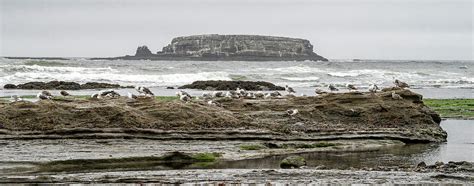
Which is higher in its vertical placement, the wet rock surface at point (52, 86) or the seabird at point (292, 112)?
the seabird at point (292, 112)

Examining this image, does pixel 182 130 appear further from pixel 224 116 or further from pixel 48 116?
pixel 48 116

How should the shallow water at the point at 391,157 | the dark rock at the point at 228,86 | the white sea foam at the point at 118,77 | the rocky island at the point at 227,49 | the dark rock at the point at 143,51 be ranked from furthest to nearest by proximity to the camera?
the dark rock at the point at 143,51, the rocky island at the point at 227,49, the white sea foam at the point at 118,77, the dark rock at the point at 228,86, the shallow water at the point at 391,157

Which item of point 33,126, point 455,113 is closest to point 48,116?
point 33,126

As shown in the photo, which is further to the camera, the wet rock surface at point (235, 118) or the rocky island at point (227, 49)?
the rocky island at point (227, 49)

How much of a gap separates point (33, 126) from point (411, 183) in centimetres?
995

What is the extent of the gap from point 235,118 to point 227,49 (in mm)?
119298

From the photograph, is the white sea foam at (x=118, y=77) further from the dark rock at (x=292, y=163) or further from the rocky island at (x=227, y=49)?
the rocky island at (x=227, y=49)

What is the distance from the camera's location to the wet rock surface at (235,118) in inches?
766

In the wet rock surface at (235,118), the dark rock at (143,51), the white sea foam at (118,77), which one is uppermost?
the wet rock surface at (235,118)

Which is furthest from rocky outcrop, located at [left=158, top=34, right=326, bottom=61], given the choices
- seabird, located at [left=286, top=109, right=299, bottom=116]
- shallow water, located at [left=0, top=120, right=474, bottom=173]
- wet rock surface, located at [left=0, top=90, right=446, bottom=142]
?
shallow water, located at [left=0, top=120, right=474, bottom=173]

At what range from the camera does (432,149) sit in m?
20.7

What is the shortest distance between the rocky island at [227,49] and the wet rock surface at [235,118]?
113747 millimetres

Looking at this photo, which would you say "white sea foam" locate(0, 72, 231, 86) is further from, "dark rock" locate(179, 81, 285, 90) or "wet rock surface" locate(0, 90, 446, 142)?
"wet rock surface" locate(0, 90, 446, 142)

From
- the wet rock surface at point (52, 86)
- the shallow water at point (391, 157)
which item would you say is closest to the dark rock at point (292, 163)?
the shallow water at point (391, 157)
